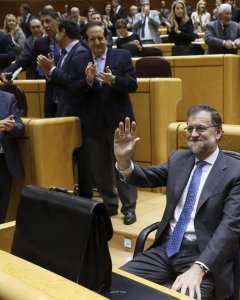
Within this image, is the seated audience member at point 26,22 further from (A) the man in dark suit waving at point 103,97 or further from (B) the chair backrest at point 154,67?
(A) the man in dark suit waving at point 103,97

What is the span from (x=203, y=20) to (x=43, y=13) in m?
3.61

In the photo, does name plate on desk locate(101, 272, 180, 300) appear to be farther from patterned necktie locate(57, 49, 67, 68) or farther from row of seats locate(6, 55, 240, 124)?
row of seats locate(6, 55, 240, 124)

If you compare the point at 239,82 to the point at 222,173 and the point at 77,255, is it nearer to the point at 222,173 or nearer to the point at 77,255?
the point at 222,173

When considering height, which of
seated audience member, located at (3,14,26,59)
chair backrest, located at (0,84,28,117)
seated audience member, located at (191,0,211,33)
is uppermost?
seated audience member, located at (191,0,211,33)

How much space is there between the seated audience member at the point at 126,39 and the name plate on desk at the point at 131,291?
3071mm

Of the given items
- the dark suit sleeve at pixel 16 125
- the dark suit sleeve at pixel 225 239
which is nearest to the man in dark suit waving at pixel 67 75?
the dark suit sleeve at pixel 16 125

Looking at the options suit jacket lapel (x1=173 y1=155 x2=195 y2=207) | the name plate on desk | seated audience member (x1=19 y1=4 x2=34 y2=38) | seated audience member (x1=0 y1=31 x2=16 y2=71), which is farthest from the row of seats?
seated audience member (x1=19 y1=4 x2=34 y2=38)

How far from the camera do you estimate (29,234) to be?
104 centimetres

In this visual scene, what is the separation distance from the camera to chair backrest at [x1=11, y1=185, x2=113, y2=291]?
0.91 meters

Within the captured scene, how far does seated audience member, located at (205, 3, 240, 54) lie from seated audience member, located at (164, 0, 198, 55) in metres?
0.50

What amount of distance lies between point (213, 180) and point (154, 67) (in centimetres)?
168

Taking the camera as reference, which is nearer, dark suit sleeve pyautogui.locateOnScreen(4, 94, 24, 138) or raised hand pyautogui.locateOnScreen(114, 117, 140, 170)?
raised hand pyautogui.locateOnScreen(114, 117, 140, 170)

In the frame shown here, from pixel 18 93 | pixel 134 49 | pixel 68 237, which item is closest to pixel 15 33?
pixel 134 49

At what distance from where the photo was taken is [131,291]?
95 cm
